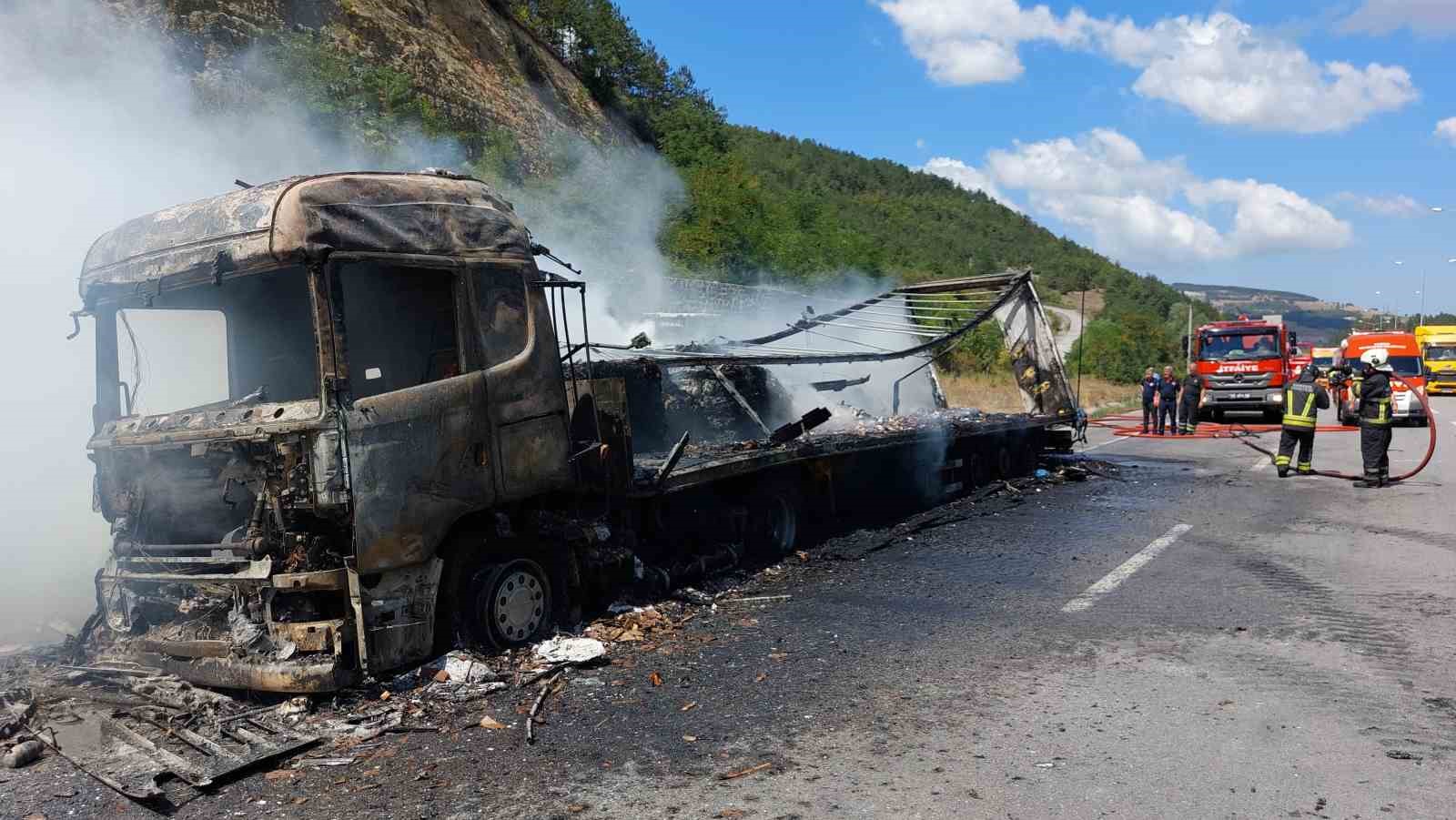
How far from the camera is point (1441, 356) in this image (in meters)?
34.4

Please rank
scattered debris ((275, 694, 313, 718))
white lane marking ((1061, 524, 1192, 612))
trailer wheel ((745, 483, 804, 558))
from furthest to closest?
trailer wheel ((745, 483, 804, 558)), white lane marking ((1061, 524, 1192, 612)), scattered debris ((275, 694, 313, 718))

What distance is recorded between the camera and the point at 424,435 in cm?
500

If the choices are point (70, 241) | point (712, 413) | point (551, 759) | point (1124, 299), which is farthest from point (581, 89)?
point (1124, 299)

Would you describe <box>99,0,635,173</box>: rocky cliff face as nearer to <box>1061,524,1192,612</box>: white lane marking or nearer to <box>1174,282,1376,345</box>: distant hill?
<box>1061,524,1192,612</box>: white lane marking

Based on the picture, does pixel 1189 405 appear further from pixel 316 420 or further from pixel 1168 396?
pixel 316 420

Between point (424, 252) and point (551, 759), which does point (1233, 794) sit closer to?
point (551, 759)

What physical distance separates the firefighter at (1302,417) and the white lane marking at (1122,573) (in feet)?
13.8

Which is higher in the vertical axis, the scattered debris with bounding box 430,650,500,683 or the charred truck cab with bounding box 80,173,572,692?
the charred truck cab with bounding box 80,173,572,692

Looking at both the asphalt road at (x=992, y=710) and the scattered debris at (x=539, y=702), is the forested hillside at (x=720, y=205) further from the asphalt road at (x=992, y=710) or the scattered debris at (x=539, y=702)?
the scattered debris at (x=539, y=702)

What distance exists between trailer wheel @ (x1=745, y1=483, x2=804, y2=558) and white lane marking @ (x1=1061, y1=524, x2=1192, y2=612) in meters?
2.43

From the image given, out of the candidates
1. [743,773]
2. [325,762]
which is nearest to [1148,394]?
[743,773]

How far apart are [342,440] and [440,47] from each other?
2385cm

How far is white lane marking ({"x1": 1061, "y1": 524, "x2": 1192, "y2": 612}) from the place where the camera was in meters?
6.57

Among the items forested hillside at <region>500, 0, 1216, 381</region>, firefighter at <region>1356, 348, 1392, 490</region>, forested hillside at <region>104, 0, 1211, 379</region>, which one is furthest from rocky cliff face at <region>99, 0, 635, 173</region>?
firefighter at <region>1356, 348, 1392, 490</region>
